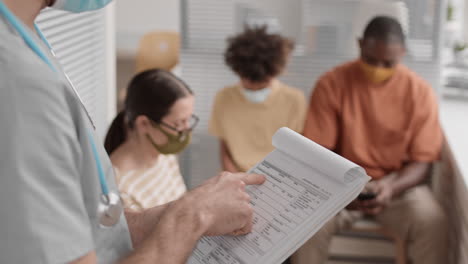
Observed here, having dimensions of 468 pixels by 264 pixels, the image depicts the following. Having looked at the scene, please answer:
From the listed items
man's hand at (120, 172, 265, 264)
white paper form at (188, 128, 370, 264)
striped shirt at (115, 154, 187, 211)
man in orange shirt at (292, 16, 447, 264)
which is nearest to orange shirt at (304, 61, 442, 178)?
man in orange shirt at (292, 16, 447, 264)

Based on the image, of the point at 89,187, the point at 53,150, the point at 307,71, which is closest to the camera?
the point at 53,150

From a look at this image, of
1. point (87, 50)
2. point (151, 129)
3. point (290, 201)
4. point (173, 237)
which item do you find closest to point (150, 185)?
point (151, 129)

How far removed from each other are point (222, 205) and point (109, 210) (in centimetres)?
18

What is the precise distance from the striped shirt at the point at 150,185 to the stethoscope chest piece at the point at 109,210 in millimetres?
976

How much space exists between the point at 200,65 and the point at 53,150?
2.72 metres

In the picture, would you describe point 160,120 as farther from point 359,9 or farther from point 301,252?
point 359,9

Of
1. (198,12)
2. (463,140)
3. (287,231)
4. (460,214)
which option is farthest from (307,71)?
(287,231)

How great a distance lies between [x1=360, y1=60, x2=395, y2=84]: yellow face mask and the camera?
281 centimetres

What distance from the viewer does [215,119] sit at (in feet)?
10.5

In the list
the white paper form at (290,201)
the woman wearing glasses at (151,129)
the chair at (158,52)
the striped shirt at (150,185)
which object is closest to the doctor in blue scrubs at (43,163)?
the white paper form at (290,201)

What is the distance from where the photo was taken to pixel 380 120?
290cm

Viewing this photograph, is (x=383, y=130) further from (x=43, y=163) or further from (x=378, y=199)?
(x=43, y=163)

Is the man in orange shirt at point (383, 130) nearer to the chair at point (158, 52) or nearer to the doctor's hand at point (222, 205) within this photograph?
the chair at point (158, 52)

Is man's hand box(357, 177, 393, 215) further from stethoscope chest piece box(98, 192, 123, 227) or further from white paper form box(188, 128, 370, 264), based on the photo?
stethoscope chest piece box(98, 192, 123, 227)
